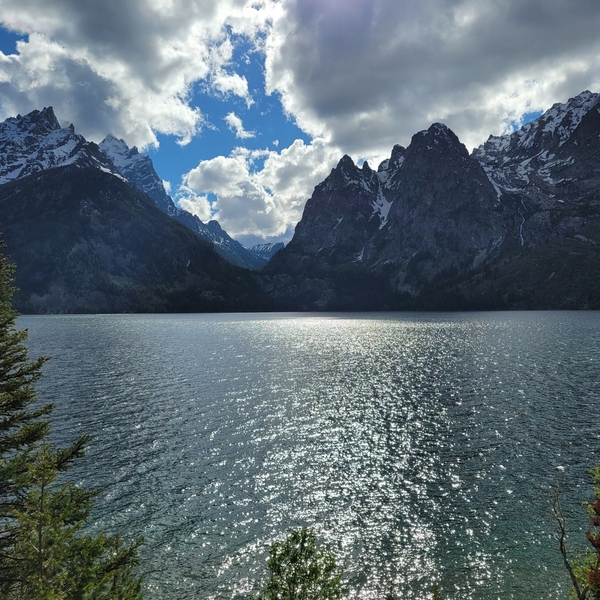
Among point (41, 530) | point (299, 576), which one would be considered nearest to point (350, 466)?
point (299, 576)

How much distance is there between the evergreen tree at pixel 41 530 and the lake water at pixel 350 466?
41.7 feet

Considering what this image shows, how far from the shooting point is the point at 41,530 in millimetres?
13055

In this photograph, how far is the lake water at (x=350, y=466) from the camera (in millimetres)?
28719

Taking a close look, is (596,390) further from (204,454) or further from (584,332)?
(584,332)

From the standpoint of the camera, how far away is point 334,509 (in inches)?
1415

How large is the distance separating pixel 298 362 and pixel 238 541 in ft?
267

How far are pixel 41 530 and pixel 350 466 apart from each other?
3633cm

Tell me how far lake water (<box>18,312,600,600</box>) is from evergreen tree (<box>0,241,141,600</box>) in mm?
12722

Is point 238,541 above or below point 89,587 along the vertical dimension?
below

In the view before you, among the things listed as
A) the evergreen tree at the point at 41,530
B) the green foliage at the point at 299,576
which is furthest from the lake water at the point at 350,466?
the evergreen tree at the point at 41,530

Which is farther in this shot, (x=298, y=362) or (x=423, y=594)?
(x=298, y=362)

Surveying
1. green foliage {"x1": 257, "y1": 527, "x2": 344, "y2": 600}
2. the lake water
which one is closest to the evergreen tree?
green foliage {"x1": 257, "y1": 527, "x2": 344, "y2": 600}

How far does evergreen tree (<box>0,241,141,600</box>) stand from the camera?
42.9 feet

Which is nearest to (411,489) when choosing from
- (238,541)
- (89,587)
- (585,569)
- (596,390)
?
(238,541)
